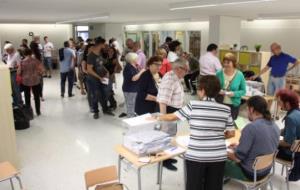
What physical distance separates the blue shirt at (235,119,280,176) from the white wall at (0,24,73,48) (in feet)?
46.7

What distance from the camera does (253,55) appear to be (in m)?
8.15

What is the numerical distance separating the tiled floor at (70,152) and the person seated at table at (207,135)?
38.0 inches

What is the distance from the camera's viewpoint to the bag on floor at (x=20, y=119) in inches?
214

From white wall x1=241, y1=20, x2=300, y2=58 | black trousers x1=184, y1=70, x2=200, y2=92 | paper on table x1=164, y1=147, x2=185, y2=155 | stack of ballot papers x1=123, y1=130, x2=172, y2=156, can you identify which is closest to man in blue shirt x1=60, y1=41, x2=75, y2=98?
black trousers x1=184, y1=70, x2=200, y2=92

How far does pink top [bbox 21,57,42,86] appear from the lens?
232 inches

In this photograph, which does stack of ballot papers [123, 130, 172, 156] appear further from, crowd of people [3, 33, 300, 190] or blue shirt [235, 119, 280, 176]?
blue shirt [235, 119, 280, 176]

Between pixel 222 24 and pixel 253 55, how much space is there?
5.20ft

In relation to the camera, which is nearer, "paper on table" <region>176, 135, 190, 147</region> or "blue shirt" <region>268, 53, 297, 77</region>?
"paper on table" <region>176, 135, 190, 147</region>

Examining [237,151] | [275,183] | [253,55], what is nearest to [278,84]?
[253,55]

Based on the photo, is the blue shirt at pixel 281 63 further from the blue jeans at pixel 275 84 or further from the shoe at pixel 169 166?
the shoe at pixel 169 166

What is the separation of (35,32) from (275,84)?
13.2 m

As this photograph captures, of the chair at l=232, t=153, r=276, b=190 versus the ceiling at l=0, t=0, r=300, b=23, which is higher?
the ceiling at l=0, t=0, r=300, b=23

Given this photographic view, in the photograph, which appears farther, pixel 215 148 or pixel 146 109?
pixel 146 109

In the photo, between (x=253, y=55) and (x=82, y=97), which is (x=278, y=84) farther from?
(x=82, y=97)
